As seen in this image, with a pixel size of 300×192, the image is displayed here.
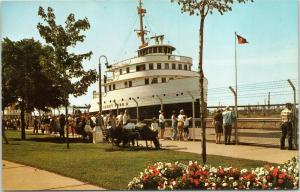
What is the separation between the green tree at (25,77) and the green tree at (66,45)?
520cm

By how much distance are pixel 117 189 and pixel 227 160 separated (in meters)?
3.95

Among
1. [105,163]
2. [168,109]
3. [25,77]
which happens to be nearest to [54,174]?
[105,163]

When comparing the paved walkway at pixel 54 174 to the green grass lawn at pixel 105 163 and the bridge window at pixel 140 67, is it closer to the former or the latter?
the green grass lawn at pixel 105 163

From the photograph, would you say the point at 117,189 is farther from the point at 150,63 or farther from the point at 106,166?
the point at 150,63

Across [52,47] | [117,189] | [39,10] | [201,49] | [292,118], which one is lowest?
[117,189]

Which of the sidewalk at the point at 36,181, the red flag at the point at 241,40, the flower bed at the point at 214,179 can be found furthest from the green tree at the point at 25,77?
the flower bed at the point at 214,179

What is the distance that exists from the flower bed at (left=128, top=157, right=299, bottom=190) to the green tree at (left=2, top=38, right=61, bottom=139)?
45.5 feet

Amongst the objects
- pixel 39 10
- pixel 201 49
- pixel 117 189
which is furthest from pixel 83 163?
pixel 39 10

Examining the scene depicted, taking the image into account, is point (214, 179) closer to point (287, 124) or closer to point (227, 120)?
point (287, 124)

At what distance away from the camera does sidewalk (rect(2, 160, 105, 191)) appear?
801 cm

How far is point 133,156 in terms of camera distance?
11961 mm

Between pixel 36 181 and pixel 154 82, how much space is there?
26.5 meters

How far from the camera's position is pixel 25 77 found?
21141 mm

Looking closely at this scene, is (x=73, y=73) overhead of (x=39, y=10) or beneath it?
beneath
